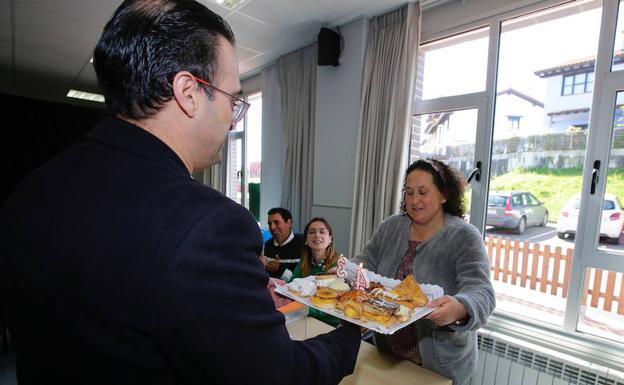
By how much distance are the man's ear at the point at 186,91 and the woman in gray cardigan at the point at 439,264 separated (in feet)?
2.82

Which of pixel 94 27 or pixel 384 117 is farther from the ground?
pixel 94 27

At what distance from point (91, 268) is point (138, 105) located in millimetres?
266

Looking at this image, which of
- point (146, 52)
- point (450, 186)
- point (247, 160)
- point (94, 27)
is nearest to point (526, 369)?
point (450, 186)

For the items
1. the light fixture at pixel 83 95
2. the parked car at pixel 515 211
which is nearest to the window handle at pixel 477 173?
the parked car at pixel 515 211

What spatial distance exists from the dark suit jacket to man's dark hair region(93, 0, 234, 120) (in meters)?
0.07

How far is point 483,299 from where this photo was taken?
1023 mm

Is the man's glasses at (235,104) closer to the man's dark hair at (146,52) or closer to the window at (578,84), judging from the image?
the man's dark hair at (146,52)

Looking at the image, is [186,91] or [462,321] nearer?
[186,91]

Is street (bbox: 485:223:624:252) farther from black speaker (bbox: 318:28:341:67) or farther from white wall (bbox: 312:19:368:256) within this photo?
black speaker (bbox: 318:28:341:67)

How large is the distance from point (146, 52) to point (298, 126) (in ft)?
9.53

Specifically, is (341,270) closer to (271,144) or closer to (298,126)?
(298,126)

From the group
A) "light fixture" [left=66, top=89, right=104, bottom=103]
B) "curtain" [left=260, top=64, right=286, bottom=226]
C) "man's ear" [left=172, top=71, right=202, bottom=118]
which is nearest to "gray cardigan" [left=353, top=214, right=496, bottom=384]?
"man's ear" [left=172, top=71, right=202, bottom=118]

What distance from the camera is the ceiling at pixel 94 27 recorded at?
2.54m

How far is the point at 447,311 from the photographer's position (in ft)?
3.04
